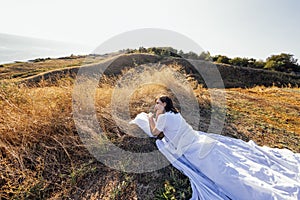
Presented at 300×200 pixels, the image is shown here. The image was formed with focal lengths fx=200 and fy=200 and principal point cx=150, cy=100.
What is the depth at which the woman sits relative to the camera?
6.17ft

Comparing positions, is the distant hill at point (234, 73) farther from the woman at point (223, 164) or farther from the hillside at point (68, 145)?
the woman at point (223, 164)

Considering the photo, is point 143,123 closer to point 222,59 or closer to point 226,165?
point 226,165

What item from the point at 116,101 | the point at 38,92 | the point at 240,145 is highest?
the point at 38,92

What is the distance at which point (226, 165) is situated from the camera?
2168 millimetres

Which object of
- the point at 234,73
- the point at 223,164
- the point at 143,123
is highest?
the point at 143,123

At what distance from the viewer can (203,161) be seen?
229cm

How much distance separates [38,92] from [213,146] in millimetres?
2721

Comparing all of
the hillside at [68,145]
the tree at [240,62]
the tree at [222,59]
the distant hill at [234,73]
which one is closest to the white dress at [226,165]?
the hillside at [68,145]

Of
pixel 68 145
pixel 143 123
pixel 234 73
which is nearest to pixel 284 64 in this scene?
pixel 234 73

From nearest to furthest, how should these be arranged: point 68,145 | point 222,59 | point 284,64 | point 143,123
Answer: point 68,145 → point 143,123 → point 284,64 → point 222,59

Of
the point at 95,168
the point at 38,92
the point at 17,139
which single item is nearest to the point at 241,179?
the point at 95,168

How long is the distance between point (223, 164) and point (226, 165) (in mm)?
33

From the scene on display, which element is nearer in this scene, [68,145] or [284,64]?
[68,145]

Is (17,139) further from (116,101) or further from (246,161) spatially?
(246,161)
